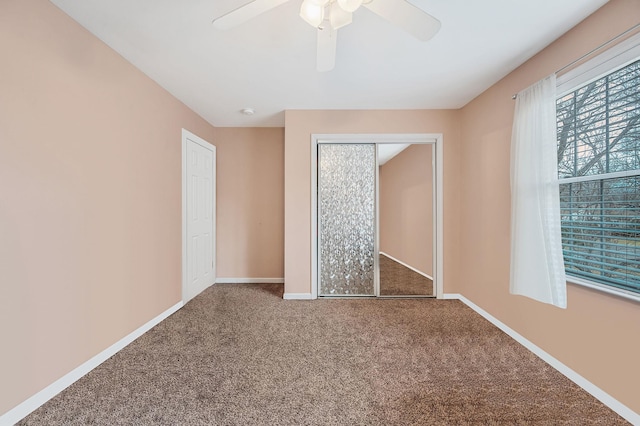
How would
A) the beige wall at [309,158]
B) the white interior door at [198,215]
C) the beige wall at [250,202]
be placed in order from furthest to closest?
the beige wall at [250,202]
the beige wall at [309,158]
the white interior door at [198,215]

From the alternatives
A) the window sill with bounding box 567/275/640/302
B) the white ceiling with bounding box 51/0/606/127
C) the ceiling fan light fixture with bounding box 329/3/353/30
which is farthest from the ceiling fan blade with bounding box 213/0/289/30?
the window sill with bounding box 567/275/640/302

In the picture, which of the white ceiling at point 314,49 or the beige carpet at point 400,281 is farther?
the beige carpet at point 400,281

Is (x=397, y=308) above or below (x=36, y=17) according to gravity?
below

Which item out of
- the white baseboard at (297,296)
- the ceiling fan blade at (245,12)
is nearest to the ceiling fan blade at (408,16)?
the ceiling fan blade at (245,12)

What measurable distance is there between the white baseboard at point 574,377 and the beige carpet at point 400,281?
2.75 feet

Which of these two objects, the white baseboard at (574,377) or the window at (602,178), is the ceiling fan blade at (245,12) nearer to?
the window at (602,178)

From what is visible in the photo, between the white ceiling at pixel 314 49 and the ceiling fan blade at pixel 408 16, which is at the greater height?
the white ceiling at pixel 314 49

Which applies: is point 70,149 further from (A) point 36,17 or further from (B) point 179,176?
(B) point 179,176

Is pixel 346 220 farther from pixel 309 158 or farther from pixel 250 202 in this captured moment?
pixel 250 202

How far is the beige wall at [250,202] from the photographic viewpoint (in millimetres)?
4078

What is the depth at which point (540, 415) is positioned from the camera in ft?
4.85

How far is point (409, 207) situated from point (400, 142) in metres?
0.90

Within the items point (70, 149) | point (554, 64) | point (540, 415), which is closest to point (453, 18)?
point (554, 64)

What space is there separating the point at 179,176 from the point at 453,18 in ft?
9.56
